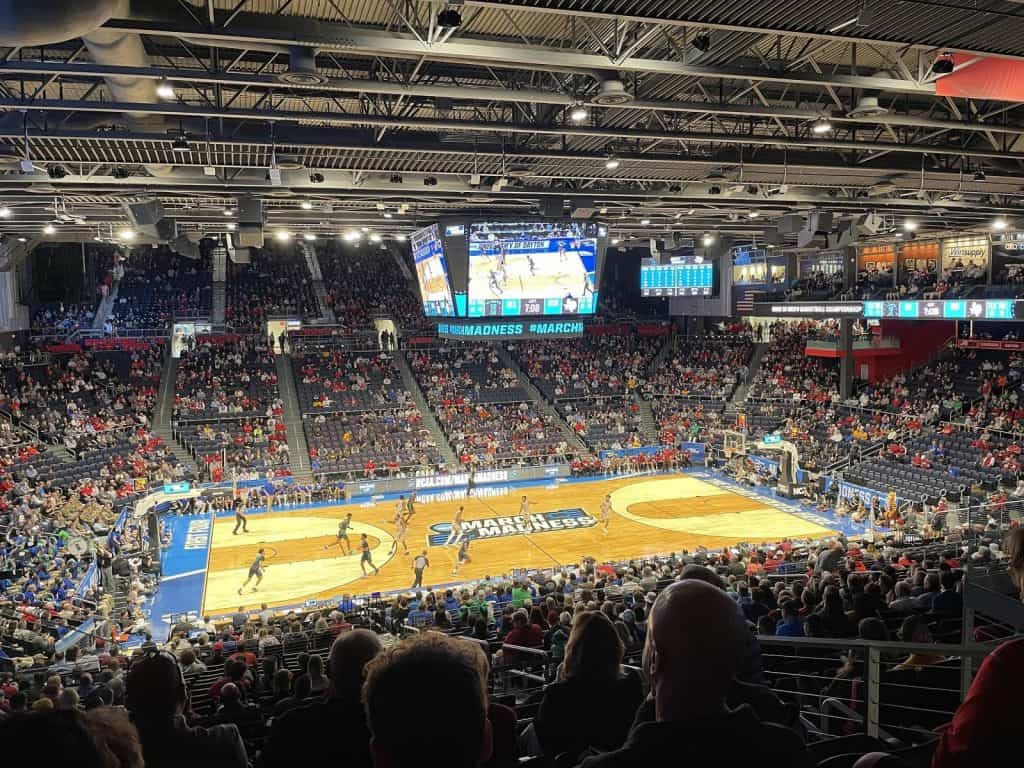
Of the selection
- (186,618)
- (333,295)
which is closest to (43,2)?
(186,618)

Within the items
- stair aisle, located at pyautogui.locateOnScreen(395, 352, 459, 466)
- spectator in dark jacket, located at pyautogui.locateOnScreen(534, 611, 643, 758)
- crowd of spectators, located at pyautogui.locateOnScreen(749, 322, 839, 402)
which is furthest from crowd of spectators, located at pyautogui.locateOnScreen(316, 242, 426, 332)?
spectator in dark jacket, located at pyautogui.locateOnScreen(534, 611, 643, 758)

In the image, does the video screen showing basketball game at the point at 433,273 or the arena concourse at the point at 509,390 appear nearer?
the arena concourse at the point at 509,390

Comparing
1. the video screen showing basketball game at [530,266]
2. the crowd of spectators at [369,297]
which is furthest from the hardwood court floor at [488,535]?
the crowd of spectators at [369,297]

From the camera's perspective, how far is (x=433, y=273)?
929 inches

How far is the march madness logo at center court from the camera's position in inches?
980

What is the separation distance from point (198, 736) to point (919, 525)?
919 inches

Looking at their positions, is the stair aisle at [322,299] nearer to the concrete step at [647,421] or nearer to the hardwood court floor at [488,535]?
the concrete step at [647,421]

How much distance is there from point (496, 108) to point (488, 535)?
46.0ft

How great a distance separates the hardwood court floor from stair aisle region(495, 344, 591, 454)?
15.8 ft

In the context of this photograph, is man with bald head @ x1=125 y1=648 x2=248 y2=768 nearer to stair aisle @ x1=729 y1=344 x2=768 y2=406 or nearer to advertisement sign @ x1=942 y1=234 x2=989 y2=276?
advertisement sign @ x1=942 y1=234 x2=989 y2=276

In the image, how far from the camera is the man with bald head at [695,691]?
71.3 inches

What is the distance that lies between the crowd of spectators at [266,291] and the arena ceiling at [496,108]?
17.5 m

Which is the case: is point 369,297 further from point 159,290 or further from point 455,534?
point 455,534

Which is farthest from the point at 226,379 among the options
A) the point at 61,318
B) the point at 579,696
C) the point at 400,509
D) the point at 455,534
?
the point at 579,696
